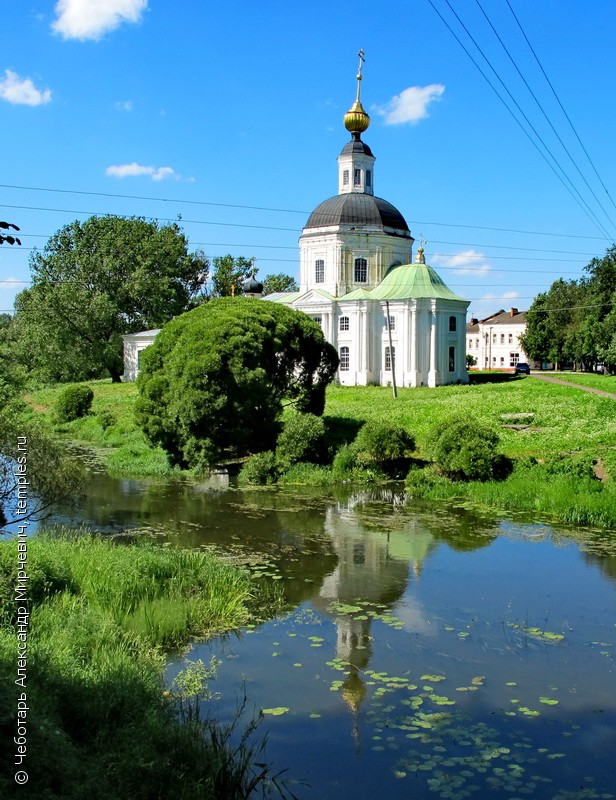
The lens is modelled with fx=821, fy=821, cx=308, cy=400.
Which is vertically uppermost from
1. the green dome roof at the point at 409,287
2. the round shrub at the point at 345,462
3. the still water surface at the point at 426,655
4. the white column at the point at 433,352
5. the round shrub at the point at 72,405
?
the green dome roof at the point at 409,287

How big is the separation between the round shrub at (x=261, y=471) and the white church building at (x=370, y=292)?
24.0 metres

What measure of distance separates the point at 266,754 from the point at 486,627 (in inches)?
192

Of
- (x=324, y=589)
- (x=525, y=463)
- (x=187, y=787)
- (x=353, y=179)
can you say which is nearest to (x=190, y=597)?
(x=324, y=589)

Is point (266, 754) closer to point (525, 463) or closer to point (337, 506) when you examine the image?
point (337, 506)

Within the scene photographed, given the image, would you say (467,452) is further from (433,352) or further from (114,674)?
(433,352)

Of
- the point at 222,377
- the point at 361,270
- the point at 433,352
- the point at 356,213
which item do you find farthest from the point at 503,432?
the point at 356,213

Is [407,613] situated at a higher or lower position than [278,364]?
lower

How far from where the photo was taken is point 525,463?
926 inches

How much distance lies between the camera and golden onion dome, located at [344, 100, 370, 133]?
53375mm

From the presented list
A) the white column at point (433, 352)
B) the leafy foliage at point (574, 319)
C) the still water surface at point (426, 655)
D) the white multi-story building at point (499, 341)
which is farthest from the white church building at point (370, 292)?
the white multi-story building at point (499, 341)

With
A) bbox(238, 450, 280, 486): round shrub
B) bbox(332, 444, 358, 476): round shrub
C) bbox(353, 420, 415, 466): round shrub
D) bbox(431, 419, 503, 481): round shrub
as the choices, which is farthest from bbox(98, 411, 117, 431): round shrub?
bbox(431, 419, 503, 481): round shrub

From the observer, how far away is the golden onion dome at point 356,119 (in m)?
53.4

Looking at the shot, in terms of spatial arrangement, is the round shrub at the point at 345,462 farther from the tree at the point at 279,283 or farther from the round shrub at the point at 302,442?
the tree at the point at 279,283

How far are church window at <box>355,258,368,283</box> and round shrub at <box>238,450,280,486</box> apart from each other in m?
28.7
